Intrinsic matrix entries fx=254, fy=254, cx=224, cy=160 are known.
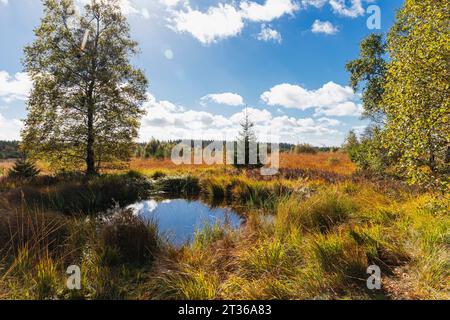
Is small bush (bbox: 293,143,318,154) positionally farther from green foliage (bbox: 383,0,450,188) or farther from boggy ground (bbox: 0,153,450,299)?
green foliage (bbox: 383,0,450,188)

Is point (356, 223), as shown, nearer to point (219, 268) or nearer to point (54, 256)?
point (219, 268)

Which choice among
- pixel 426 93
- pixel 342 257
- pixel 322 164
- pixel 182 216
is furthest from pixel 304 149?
pixel 342 257

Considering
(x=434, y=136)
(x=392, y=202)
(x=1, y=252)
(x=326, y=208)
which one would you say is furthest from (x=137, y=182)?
(x=434, y=136)

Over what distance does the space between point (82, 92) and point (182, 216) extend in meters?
9.11

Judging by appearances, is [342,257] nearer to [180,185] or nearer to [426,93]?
[426,93]

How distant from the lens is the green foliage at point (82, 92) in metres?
12.0

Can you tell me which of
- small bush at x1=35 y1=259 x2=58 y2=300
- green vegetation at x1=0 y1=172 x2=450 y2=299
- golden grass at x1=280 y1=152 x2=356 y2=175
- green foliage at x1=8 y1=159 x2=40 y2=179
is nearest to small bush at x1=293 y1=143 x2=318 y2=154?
golden grass at x1=280 y1=152 x2=356 y2=175

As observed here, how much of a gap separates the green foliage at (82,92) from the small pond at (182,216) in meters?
4.90

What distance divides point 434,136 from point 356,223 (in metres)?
2.21

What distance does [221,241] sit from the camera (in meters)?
4.83

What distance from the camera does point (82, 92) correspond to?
12.7 metres

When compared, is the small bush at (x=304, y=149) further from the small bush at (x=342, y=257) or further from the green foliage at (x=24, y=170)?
the small bush at (x=342, y=257)

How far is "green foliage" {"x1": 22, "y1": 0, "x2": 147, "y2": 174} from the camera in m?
12.0

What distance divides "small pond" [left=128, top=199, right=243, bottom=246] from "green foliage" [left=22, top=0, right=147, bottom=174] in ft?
16.1
